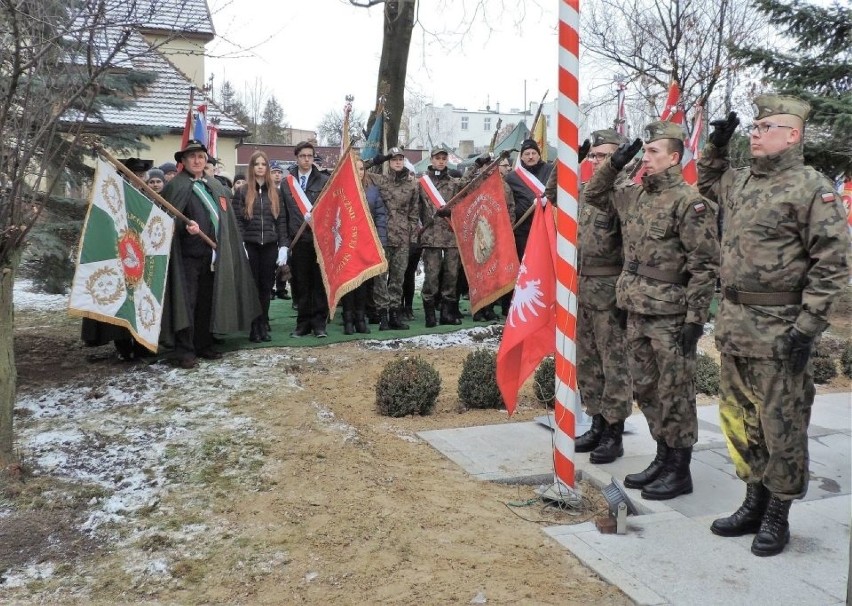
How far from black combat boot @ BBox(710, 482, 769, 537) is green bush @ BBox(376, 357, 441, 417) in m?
2.93

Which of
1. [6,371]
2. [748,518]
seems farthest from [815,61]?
[6,371]

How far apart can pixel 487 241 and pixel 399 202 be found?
5.16ft

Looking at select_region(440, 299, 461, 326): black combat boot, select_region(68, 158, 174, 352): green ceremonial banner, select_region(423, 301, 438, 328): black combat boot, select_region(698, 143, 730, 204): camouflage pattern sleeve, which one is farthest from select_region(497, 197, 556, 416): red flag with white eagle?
select_region(440, 299, 461, 326): black combat boot

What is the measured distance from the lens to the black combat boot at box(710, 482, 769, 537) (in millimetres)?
4168

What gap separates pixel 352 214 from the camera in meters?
8.86

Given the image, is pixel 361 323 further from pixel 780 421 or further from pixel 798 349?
pixel 798 349

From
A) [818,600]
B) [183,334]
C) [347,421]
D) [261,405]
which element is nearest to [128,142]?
[183,334]

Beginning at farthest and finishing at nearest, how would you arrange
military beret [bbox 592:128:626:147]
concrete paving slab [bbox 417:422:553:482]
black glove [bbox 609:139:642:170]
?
military beret [bbox 592:128:626:147], concrete paving slab [bbox 417:422:553:482], black glove [bbox 609:139:642:170]

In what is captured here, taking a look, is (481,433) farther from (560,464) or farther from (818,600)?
(818,600)

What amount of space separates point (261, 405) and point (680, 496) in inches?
138

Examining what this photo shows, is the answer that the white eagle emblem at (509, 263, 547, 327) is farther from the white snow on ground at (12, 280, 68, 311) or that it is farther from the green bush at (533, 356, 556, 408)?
the white snow on ground at (12, 280, 68, 311)

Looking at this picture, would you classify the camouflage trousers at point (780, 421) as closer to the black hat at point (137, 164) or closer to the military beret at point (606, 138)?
the military beret at point (606, 138)

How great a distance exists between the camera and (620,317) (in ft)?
17.7

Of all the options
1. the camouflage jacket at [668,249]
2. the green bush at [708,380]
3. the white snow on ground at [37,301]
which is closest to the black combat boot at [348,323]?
the green bush at [708,380]
